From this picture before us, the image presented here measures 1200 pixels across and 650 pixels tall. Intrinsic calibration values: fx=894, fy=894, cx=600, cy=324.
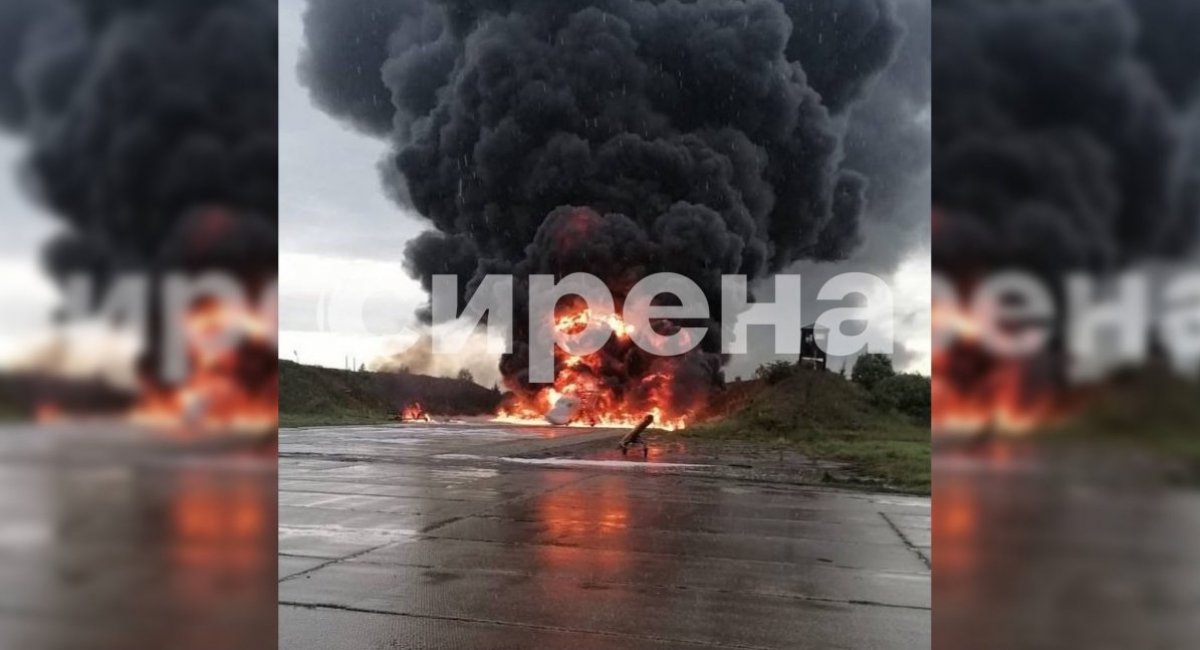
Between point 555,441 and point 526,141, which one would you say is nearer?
point 555,441

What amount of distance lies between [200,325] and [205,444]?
219 mm

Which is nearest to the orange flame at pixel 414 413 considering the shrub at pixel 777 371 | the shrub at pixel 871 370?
the shrub at pixel 777 371

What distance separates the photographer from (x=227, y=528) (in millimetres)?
1606

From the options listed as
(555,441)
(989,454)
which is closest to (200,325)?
(989,454)

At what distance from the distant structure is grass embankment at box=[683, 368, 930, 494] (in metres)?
0.41

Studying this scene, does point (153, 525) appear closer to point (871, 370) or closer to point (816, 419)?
point (816, 419)

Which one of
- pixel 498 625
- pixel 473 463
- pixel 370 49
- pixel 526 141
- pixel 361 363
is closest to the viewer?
pixel 498 625

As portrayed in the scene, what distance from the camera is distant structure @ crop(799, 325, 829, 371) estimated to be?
919 inches

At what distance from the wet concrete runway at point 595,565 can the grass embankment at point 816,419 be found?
922 centimetres

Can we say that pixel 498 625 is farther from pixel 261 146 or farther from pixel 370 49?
pixel 370 49

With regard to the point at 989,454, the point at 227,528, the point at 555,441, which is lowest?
the point at 555,441

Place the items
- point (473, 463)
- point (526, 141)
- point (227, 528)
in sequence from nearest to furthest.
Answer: point (227, 528) → point (473, 463) → point (526, 141)

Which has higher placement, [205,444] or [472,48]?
[472,48]

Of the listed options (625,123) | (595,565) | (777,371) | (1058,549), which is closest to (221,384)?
(1058,549)
